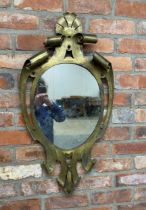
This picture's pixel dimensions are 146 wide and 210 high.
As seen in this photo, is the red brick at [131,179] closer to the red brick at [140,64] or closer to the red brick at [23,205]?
the red brick at [23,205]

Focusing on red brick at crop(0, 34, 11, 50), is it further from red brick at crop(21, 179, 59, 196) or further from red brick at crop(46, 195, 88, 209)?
red brick at crop(46, 195, 88, 209)

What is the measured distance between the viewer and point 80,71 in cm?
150

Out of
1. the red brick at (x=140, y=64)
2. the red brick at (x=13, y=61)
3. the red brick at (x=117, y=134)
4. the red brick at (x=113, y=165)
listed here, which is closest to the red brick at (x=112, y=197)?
the red brick at (x=113, y=165)

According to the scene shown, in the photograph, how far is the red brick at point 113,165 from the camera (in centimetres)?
162

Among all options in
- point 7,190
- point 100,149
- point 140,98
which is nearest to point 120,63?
point 140,98

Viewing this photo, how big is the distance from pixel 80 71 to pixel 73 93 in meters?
0.11

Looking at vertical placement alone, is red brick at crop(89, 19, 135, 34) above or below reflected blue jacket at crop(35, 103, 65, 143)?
above

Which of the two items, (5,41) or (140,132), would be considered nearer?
(5,41)

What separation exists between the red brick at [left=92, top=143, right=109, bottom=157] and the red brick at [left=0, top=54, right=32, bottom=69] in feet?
1.74

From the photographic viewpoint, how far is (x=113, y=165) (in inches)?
64.4

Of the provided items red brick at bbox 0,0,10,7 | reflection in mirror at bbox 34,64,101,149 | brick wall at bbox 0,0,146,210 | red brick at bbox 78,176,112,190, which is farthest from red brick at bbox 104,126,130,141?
red brick at bbox 0,0,10,7

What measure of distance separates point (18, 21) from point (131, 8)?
1.78 ft

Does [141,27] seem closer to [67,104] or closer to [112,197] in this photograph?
[67,104]

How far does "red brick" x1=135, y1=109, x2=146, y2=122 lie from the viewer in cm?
164
